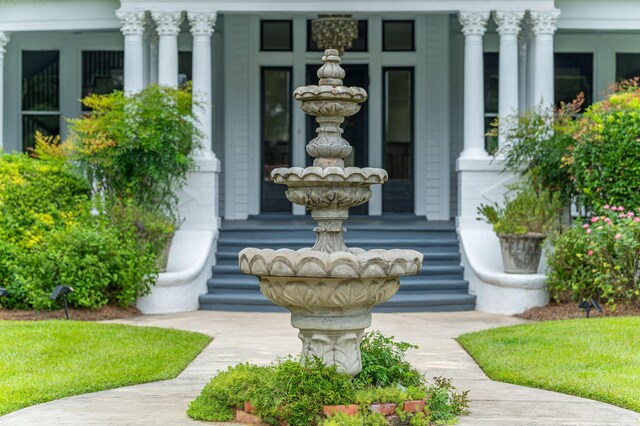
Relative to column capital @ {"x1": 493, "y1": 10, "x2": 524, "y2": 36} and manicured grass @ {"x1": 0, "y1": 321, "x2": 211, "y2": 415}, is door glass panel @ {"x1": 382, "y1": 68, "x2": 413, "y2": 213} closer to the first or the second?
column capital @ {"x1": 493, "y1": 10, "x2": 524, "y2": 36}

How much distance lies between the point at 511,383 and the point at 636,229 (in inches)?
181

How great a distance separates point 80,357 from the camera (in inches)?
382

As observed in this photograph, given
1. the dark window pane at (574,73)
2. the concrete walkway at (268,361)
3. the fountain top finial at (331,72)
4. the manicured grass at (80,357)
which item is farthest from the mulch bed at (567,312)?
the dark window pane at (574,73)

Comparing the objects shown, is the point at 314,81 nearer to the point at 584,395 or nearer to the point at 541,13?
the point at 541,13

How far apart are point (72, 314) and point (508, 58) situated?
7053 mm

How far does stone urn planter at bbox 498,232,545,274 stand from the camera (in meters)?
13.9

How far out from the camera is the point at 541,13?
15.8 meters

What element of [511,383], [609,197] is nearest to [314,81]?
[609,197]

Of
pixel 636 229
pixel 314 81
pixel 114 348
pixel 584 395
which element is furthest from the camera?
pixel 314 81

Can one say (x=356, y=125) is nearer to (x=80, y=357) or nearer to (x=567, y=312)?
(x=567, y=312)

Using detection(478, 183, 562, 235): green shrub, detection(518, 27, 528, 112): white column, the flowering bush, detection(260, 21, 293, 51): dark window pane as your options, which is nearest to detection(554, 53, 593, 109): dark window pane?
detection(518, 27, 528, 112): white column

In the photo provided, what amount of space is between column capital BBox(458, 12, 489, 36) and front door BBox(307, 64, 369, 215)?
9.26 ft

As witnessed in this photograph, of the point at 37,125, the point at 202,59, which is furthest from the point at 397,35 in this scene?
the point at 37,125

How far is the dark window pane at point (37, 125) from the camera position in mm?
19078
